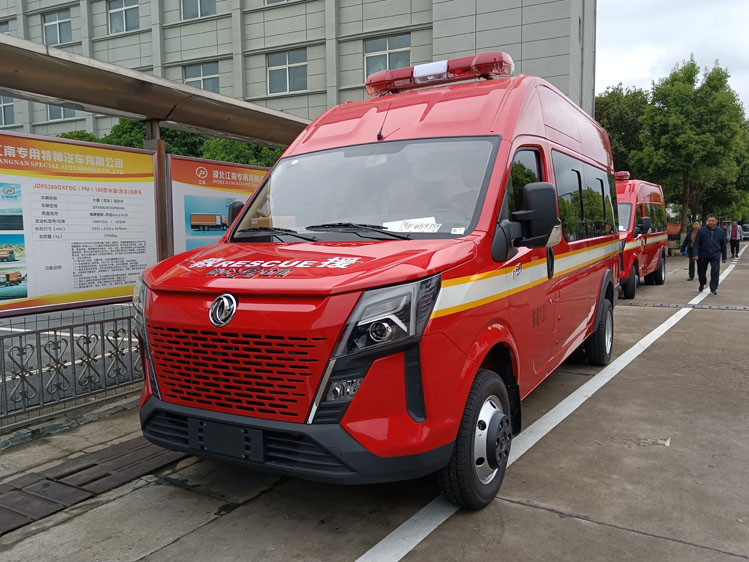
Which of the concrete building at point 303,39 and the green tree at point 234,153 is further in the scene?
the concrete building at point 303,39

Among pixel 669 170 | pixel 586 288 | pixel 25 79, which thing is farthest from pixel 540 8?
pixel 25 79

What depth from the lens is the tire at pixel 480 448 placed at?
3293 millimetres

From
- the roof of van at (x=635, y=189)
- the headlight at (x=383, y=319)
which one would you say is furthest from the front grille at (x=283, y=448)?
the roof of van at (x=635, y=189)

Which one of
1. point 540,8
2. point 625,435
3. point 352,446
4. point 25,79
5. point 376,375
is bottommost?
point 625,435

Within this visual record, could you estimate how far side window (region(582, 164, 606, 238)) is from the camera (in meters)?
6.01

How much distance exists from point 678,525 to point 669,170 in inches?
1127

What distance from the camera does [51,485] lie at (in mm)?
4012

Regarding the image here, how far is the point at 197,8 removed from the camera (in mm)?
27312

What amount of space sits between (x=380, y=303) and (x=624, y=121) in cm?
3232

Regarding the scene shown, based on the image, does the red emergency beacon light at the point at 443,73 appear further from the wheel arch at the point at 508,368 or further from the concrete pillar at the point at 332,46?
the concrete pillar at the point at 332,46

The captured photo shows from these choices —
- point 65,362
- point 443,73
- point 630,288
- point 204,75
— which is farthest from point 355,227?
point 204,75

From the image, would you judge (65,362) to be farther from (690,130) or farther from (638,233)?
(690,130)

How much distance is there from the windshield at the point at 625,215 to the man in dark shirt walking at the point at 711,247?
188 centimetres

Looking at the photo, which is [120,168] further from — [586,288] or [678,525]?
[678,525]
